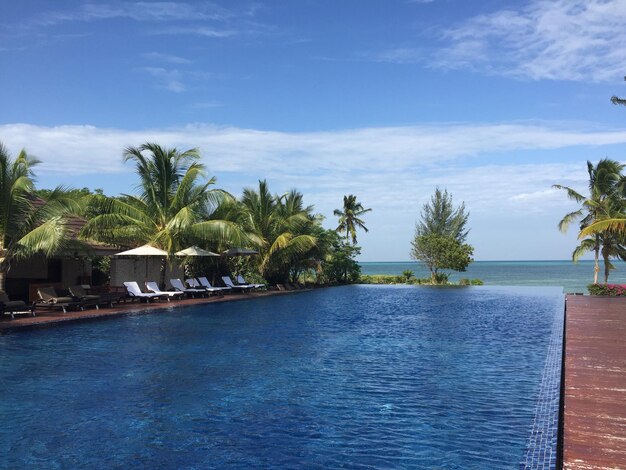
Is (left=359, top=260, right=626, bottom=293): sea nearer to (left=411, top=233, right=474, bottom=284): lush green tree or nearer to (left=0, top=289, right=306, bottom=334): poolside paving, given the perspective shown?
(left=411, top=233, right=474, bottom=284): lush green tree

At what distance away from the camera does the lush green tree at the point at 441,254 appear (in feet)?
114

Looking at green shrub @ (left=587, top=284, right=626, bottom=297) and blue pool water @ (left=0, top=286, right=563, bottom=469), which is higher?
green shrub @ (left=587, top=284, right=626, bottom=297)

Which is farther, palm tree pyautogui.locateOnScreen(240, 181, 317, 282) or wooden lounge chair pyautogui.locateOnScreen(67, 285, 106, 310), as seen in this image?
palm tree pyautogui.locateOnScreen(240, 181, 317, 282)

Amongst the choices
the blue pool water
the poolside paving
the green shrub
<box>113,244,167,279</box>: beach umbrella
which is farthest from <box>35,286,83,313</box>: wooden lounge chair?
the green shrub

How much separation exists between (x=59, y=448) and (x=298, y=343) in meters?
6.39

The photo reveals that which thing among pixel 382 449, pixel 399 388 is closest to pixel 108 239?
pixel 399 388

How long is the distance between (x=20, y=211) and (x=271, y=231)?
14649mm

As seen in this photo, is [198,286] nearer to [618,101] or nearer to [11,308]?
[11,308]

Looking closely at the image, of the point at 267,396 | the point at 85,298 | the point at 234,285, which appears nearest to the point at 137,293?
the point at 85,298

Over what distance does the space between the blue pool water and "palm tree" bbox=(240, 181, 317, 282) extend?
1419 cm

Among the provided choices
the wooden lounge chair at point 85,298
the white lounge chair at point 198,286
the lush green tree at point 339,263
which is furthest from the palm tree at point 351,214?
the wooden lounge chair at point 85,298

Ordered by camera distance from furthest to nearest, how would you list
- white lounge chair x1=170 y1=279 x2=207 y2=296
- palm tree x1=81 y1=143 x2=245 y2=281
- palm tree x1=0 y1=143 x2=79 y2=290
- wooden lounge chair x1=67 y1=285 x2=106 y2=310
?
white lounge chair x1=170 y1=279 x2=207 y2=296 → palm tree x1=81 y1=143 x2=245 y2=281 → wooden lounge chair x1=67 y1=285 x2=106 y2=310 → palm tree x1=0 y1=143 x2=79 y2=290

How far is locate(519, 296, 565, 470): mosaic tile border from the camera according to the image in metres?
4.65

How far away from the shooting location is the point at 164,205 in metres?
20.6
